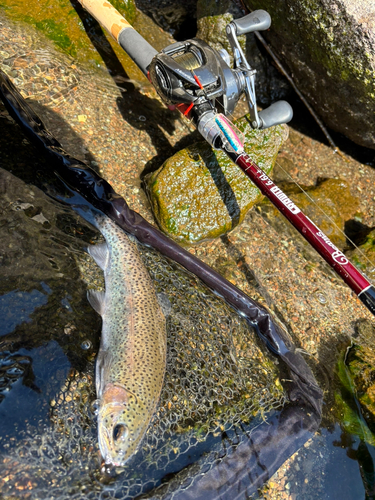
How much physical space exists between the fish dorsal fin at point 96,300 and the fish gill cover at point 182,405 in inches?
5.5

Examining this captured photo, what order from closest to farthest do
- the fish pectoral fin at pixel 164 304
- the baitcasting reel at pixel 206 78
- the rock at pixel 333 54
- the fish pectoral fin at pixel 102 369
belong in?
the fish pectoral fin at pixel 102 369, the fish pectoral fin at pixel 164 304, the baitcasting reel at pixel 206 78, the rock at pixel 333 54

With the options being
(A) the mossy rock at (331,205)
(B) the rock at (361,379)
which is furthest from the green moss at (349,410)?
(A) the mossy rock at (331,205)

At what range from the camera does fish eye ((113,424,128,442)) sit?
250cm

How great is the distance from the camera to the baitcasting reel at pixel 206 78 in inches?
130

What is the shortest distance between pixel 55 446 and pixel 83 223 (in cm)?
169

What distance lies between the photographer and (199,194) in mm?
4414

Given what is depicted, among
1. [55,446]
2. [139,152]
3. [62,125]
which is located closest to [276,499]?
[55,446]

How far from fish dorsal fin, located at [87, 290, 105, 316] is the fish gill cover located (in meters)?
0.14

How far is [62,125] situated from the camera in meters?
4.36

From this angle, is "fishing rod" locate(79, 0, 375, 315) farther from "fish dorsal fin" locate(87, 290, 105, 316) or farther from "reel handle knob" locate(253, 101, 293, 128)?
"fish dorsal fin" locate(87, 290, 105, 316)

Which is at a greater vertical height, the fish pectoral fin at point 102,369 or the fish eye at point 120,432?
the fish pectoral fin at point 102,369

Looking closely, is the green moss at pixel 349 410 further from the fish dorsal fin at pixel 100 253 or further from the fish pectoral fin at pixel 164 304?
the fish dorsal fin at pixel 100 253

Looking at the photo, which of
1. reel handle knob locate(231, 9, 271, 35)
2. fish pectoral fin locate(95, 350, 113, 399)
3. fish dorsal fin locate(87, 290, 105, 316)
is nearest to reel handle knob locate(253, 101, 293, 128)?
reel handle knob locate(231, 9, 271, 35)

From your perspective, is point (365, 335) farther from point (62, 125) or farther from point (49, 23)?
point (49, 23)
